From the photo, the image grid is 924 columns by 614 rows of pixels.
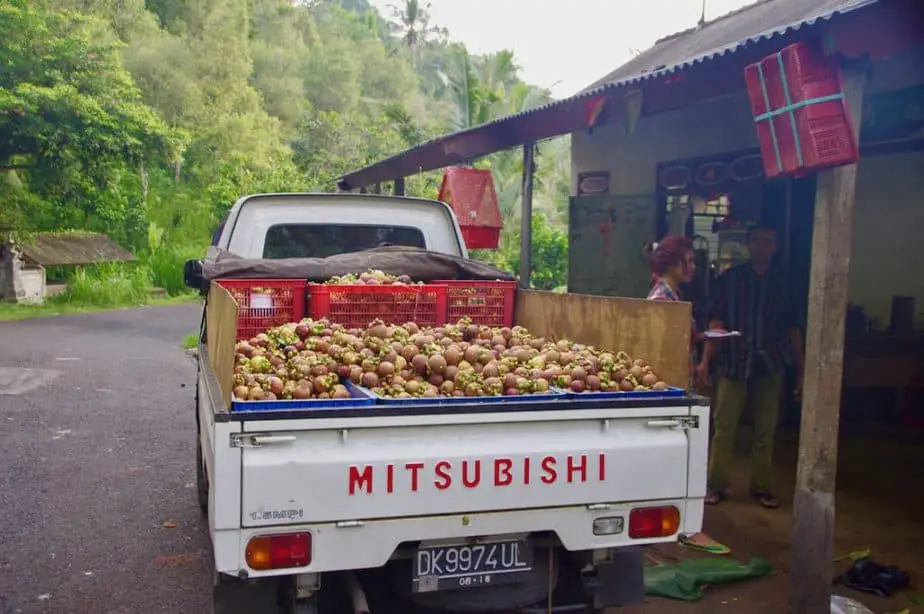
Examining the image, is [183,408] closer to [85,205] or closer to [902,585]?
[902,585]

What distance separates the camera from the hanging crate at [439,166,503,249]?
389 inches

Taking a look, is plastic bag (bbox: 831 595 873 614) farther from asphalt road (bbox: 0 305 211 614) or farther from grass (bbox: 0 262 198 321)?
grass (bbox: 0 262 198 321)

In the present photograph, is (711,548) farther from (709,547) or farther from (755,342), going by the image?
(755,342)

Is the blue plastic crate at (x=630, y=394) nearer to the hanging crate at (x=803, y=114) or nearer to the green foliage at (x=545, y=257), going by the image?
the hanging crate at (x=803, y=114)

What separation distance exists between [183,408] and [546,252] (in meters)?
15.6

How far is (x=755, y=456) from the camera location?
19.0 ft

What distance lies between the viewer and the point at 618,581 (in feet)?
11.3

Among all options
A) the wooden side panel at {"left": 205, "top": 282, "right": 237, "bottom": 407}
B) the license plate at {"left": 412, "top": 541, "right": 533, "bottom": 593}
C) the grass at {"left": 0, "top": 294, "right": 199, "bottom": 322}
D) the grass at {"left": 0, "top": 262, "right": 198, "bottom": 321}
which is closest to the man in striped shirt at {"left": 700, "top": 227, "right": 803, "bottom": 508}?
the license plate at {"left": 412, "top": 541, "right": 533, "bottom": 593}

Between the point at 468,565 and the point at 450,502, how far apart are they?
0.96 ft

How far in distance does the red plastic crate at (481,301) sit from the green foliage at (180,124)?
13.6 metres

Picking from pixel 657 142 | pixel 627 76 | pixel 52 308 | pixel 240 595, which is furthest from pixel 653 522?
pixel 52 308

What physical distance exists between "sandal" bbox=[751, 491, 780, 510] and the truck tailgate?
283 centimetres

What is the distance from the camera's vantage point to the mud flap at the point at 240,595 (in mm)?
2930

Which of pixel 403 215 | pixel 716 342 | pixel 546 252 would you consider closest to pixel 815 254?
pixel 716 342
